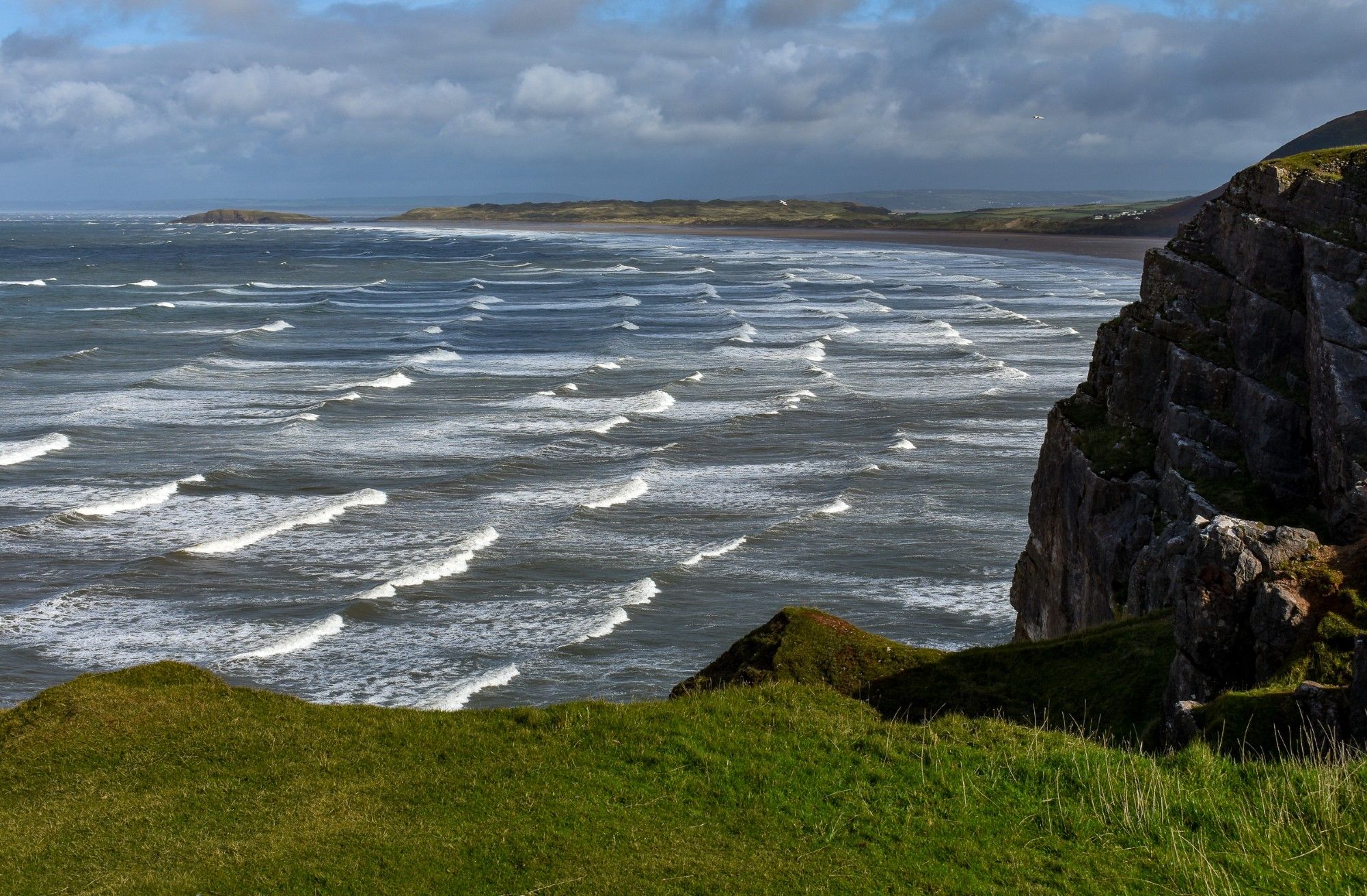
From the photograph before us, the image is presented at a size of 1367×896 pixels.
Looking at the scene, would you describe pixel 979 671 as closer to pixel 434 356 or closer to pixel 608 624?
pixel 608 624

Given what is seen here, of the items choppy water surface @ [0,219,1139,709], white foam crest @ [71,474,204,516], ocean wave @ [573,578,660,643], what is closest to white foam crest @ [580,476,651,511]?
choppy water surface @ [0,219,1139,709]

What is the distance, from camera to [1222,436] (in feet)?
68.6

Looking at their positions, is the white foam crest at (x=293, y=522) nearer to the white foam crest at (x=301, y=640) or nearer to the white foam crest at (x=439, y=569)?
the white foam crest at (x=439, y=569)

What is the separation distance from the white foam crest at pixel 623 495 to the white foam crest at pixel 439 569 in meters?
3.57

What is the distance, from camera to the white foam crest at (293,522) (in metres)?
32.4

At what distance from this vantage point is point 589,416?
4888 centimetres

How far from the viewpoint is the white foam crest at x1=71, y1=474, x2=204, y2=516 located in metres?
35.3

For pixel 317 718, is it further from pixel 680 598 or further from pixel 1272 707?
pixel 680 598

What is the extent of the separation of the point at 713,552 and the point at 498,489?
846 cm

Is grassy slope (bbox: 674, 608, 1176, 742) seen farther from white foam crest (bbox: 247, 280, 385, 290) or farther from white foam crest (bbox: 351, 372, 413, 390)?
white foam crest (bbox: 247, 280, 385, 290)

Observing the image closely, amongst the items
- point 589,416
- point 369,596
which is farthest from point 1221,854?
point 589,416

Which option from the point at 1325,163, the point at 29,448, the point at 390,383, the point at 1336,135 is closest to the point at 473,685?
the point at 1325,163

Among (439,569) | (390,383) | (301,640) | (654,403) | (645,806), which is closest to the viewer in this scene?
(645,806)

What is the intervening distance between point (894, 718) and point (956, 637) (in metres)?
13.2
